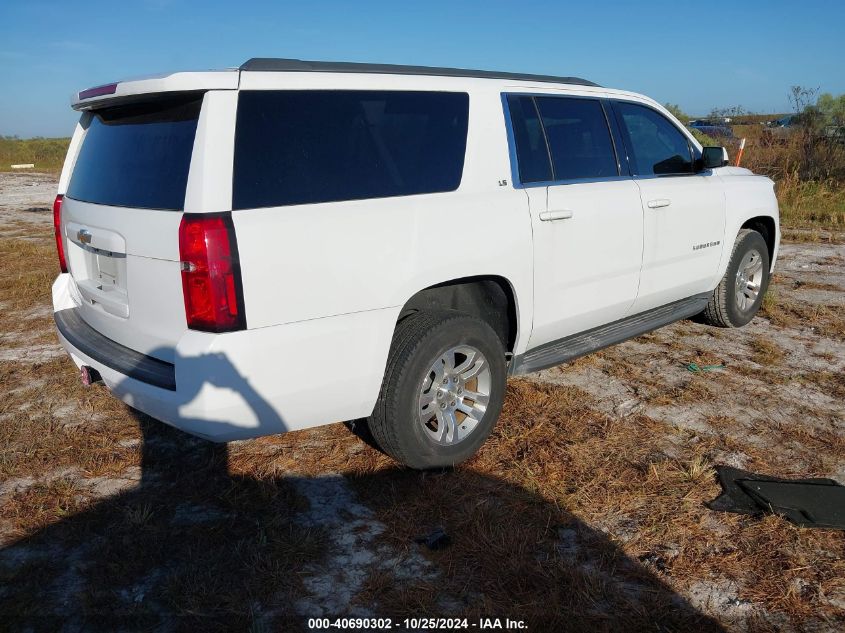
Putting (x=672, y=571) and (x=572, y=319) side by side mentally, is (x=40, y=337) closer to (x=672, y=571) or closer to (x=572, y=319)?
(x=572, y=319)

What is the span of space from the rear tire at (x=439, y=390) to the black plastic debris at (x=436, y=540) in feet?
1.47

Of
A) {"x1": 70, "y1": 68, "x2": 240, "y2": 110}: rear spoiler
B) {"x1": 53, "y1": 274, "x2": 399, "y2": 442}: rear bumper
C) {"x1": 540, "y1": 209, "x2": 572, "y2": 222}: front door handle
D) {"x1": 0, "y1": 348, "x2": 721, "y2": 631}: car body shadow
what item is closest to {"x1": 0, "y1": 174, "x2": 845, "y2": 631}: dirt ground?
{"x1": 0, "y1": 348, "x2": 721, "y2": 631}: car body shadow

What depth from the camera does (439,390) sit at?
3465 mm

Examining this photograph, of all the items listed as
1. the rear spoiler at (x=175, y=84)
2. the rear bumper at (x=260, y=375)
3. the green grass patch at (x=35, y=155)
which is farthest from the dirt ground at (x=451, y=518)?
the green grass patch at (x=35, y=155)

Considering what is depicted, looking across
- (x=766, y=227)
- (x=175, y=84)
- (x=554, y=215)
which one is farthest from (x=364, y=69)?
(x=766, y=227)

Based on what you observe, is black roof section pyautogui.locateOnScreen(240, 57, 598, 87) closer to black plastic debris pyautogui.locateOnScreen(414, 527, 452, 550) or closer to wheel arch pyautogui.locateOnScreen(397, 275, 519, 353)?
wheel arch pyautogui.locateOnScreen(397, 275, 519, 353)

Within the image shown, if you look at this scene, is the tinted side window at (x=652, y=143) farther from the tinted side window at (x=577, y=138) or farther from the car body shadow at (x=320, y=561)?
the car body shadow at (x=320, y=561)

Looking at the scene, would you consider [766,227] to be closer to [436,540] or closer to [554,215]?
[554,215]

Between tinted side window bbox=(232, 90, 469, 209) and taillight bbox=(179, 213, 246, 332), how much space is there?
15cm

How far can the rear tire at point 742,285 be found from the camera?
5504mm

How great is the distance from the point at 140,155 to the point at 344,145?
0.92 m

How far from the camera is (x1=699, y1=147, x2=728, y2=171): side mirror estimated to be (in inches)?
196

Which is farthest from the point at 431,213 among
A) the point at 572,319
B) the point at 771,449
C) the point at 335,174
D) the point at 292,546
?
the point at 771,449

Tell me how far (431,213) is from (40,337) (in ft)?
14.0
